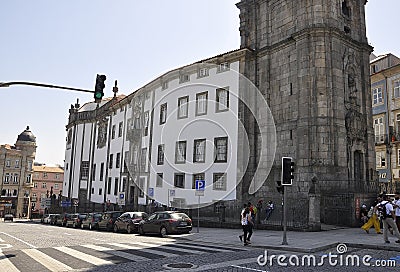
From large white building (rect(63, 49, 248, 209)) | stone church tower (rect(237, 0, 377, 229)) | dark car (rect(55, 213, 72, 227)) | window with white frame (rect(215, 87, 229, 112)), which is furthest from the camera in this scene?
dark car (rect(55, 213, 72, 227))

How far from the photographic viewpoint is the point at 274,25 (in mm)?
28438

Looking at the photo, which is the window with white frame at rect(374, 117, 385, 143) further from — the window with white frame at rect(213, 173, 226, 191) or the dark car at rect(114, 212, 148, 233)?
the dark car at rect(114, 212, 148, 233)

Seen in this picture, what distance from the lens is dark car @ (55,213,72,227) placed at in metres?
36.6

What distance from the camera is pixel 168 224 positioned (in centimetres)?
1933

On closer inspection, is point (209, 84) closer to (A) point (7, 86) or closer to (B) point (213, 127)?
(B) point (213, 127)

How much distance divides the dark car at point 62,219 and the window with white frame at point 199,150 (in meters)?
14.8

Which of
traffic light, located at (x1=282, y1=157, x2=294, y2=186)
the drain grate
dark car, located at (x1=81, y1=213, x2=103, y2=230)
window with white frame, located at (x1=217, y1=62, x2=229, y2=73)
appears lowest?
dark car, located at (x1=81, y1=213, x2=103, y2=230)

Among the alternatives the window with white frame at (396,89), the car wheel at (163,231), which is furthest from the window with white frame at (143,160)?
the window with white frame at (396,89)

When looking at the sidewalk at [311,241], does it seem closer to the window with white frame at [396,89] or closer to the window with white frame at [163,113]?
the window with white frame at [163,113]

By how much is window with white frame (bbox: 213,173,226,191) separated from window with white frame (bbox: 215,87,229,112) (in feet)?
17.7

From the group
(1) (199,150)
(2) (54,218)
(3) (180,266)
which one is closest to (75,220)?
(2) (54,218)

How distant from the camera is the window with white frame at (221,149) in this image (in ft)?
93.7

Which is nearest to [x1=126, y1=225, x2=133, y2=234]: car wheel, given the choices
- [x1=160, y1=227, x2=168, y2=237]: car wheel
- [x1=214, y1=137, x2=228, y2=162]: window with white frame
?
[x1=160, y1=227, x2=168, y2=237]: car wheel

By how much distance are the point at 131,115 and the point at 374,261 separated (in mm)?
34786
